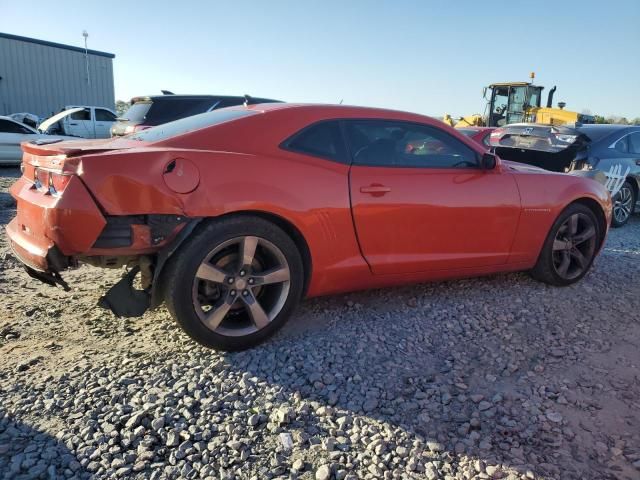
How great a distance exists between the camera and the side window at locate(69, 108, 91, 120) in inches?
677

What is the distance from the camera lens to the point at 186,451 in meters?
2.19

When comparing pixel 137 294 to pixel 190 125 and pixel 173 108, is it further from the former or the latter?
pixel 173 108

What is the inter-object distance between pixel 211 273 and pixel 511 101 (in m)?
16.6

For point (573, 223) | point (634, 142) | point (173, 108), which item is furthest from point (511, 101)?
point (573, 223)

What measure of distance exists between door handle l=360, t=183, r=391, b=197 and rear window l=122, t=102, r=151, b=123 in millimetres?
6785

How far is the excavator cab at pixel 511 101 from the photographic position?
1669 centimetres

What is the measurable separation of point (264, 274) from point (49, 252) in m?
1.19

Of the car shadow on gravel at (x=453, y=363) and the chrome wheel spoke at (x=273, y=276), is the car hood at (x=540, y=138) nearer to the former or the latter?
the car shadow on gravel at (x=453, y=363)

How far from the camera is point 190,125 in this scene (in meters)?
3.39

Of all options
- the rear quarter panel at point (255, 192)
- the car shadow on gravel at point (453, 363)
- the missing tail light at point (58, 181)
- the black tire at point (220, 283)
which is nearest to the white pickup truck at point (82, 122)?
the missing tail light at point (58, 181)

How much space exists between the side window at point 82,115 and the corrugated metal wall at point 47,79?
1206cm

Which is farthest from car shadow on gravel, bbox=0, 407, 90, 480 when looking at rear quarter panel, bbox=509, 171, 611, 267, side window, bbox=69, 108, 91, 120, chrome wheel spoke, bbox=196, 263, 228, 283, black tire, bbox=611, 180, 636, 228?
side window, bbox=69, 108, 91, 120

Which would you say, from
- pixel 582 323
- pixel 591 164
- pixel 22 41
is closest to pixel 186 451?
pixel 582 323

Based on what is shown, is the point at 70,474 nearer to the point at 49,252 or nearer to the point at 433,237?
the point at 49,252
